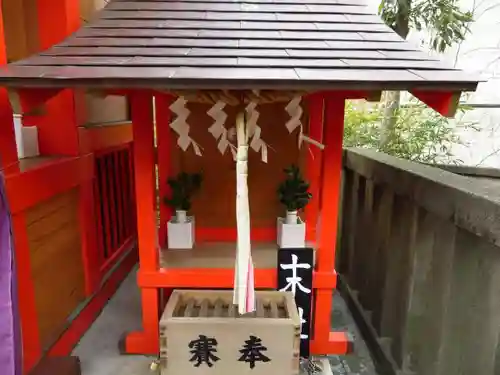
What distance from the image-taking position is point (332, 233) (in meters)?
2.12

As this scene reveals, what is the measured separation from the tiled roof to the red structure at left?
0.30 meters

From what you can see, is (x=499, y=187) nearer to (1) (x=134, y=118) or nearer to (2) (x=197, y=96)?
(2) (x=197, y=96)

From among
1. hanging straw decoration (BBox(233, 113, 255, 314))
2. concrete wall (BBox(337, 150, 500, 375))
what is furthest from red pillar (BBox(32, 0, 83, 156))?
concrete wall (BBox(337, 150, 500, 375))

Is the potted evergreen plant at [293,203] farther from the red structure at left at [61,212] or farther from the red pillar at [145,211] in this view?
the red structure at left at [61,212]

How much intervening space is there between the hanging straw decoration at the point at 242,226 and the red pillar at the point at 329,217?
48 centimetres

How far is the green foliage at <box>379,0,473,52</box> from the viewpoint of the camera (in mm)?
3424

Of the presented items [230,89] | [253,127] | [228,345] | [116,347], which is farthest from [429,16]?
[116,347]

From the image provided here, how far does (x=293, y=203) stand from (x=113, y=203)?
153cm

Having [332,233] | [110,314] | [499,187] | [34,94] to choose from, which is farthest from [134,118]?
[499,187]

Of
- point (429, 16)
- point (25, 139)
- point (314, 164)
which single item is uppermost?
point (429, 16)

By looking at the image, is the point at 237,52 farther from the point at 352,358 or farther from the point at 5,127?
the point at 352,358

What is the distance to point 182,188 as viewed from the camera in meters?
2.31

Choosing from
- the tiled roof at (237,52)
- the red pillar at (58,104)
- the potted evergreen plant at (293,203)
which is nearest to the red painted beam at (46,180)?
the red pillar at (58,104)

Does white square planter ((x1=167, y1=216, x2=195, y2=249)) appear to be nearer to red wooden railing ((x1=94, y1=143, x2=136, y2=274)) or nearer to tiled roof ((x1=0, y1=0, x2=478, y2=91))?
red wooden railing ((x1=94, y1=143, x2=136, y2=274))
